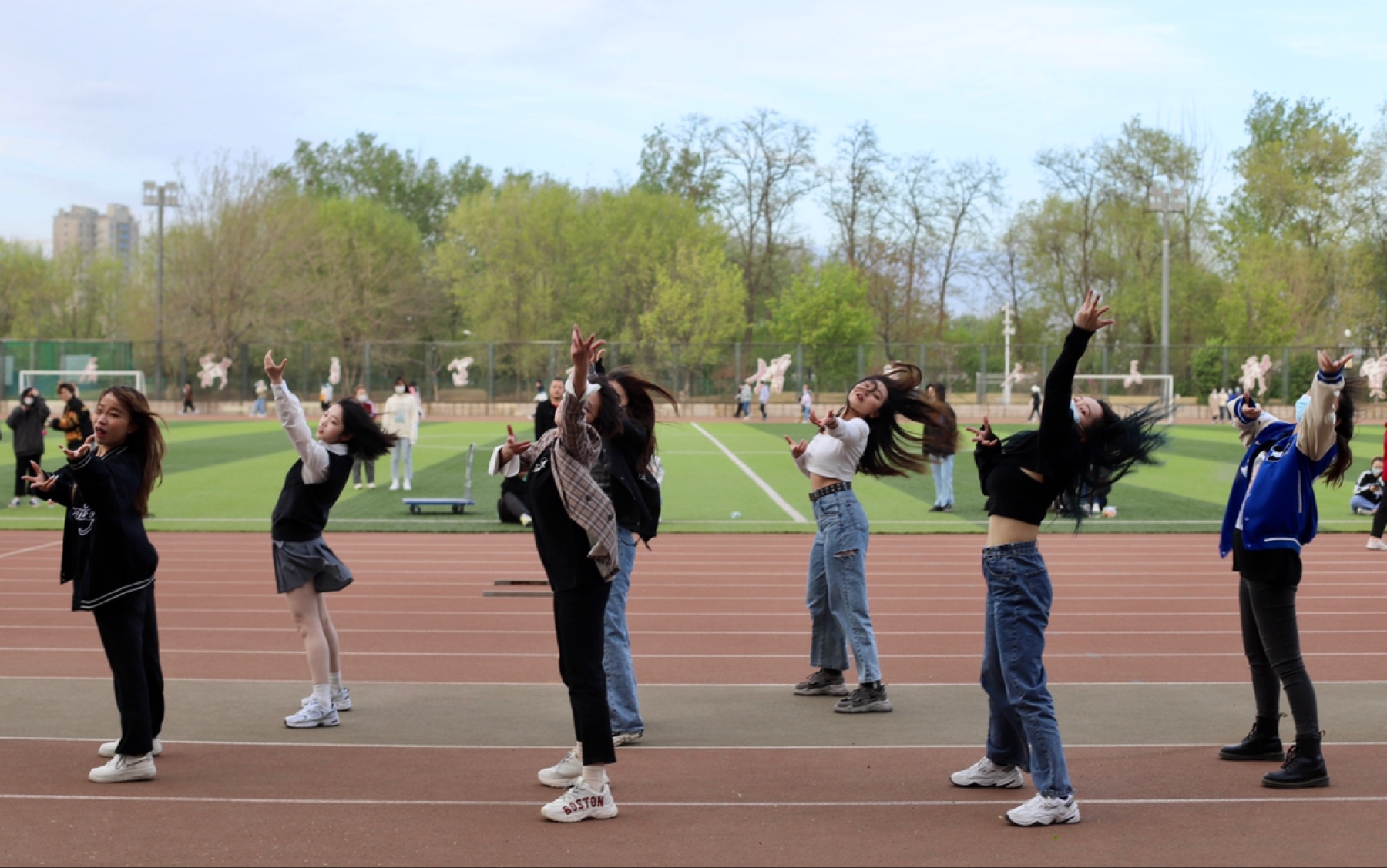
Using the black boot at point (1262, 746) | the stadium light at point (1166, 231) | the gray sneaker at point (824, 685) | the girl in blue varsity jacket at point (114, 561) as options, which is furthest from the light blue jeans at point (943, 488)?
the stadium light at point (1166, 231)

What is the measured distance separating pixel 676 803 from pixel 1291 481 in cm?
295

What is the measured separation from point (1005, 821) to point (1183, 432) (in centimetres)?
3910

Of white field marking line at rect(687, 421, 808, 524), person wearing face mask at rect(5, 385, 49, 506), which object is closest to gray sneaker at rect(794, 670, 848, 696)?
white field marking line at rect(687, 421, 808, 524)

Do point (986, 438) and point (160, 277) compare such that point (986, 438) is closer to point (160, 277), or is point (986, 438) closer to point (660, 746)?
point (660, 746)

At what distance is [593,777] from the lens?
504cm

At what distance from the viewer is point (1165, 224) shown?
52281 millimetres

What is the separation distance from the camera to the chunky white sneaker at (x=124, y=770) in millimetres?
5473

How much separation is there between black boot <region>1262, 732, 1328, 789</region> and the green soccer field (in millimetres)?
8070

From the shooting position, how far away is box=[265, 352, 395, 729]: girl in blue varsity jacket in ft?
21.5

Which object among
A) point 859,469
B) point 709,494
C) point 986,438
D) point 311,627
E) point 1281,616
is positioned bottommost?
point 709,494

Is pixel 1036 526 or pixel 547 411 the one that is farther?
pixel 547 411

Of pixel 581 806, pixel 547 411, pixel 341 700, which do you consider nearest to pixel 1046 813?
pixel 581 806

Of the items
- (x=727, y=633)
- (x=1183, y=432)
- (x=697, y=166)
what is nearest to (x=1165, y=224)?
(x=1183, y=432)

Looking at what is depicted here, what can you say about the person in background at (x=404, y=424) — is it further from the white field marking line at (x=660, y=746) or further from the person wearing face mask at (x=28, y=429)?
the white field marking line at (x=660, y=746)
